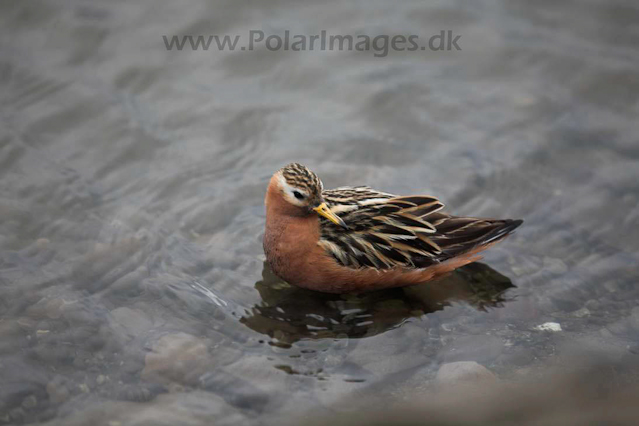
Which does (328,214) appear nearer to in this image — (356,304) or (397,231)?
(397,231)

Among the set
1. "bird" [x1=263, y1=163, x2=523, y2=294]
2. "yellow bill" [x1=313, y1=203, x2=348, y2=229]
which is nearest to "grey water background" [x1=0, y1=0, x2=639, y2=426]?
"bird" [x1=263, y1=163, x2=523, y2=294]

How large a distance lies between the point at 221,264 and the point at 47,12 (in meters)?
6.58

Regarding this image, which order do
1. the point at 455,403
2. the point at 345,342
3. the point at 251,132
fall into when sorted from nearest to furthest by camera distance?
1. the point at 455,403
2. the point at 345,342
3. the point at 251,132

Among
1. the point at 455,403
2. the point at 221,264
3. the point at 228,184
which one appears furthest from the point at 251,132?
the point at 455,403

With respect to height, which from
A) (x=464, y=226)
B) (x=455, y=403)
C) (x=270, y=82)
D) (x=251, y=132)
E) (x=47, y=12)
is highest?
(x=47, y=12)

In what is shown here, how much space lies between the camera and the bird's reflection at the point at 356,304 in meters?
8.12

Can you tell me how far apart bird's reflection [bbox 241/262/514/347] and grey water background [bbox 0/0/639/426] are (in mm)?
33

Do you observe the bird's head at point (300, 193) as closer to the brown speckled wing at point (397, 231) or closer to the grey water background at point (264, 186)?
the brown speckled wing at point (397, 231)

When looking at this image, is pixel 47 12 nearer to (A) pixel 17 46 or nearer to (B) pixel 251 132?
(A) pixel 17 46

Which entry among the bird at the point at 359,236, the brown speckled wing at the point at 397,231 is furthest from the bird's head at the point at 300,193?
the brown speckled wing at the point at 397,231

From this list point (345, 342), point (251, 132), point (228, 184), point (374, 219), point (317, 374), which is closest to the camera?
Answer: point (317, 374)

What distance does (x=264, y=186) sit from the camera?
10188 millimetres

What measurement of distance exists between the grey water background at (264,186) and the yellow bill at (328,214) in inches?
41.1

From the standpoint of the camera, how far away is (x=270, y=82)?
39.4 feet
